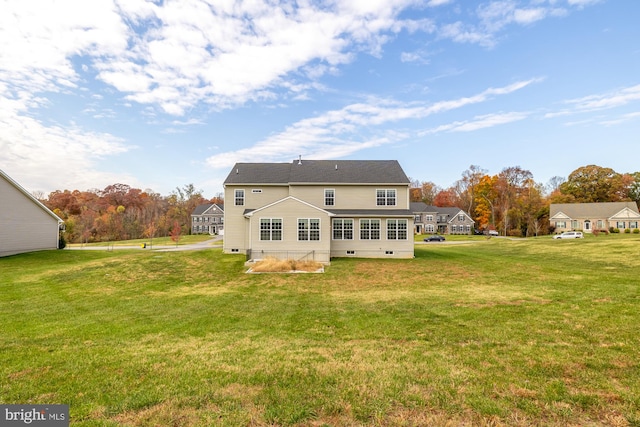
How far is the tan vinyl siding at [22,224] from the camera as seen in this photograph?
24.7m

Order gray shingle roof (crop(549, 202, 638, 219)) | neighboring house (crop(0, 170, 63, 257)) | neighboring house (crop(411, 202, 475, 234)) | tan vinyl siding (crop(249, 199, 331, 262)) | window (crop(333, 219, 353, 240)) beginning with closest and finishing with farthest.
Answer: tan vinyl siding (crop(249, 199, 331, 262)) < neighboring house (crop(0, 170, 63, 257)) < window (crop(333, 219, 353, 240)) < gray shingle roof (crop(549, 202, 638, 219)) < neighboring house (crop(411, 202, 475, 234))

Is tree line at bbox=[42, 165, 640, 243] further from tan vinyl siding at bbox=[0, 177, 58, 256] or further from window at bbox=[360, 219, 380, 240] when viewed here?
window at bbox=[360, 219, 380, 240]

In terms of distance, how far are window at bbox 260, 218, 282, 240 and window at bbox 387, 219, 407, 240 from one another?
30.5 ft

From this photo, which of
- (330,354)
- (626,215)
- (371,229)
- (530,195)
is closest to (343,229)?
(371,229)

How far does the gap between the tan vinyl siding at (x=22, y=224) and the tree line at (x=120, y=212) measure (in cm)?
1966

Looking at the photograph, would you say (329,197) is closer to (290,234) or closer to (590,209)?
(290,234)

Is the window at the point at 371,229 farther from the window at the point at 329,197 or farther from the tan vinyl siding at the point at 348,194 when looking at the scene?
the window at the point at 329,197

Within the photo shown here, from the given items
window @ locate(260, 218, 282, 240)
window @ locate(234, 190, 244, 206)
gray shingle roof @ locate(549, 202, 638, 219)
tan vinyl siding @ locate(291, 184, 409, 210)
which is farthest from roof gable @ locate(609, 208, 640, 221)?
window @ locate(234, 190, 244, 206)

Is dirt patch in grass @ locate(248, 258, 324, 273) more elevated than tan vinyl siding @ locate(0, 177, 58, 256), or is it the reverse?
tan vinyl siding @ locate(0, 177, 58, 256)

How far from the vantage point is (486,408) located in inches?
156

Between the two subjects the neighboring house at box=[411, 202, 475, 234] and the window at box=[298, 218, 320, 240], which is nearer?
the window at box=[298, 218, 320, 240]

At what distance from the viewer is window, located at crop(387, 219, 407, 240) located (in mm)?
24812

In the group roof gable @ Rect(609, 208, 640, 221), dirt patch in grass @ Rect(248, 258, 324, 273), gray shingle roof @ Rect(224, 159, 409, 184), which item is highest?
gray shingle roof @ Rect(224, 159, 409, 184)

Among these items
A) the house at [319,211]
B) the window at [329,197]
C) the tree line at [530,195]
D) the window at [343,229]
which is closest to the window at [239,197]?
the house at [319,211]
